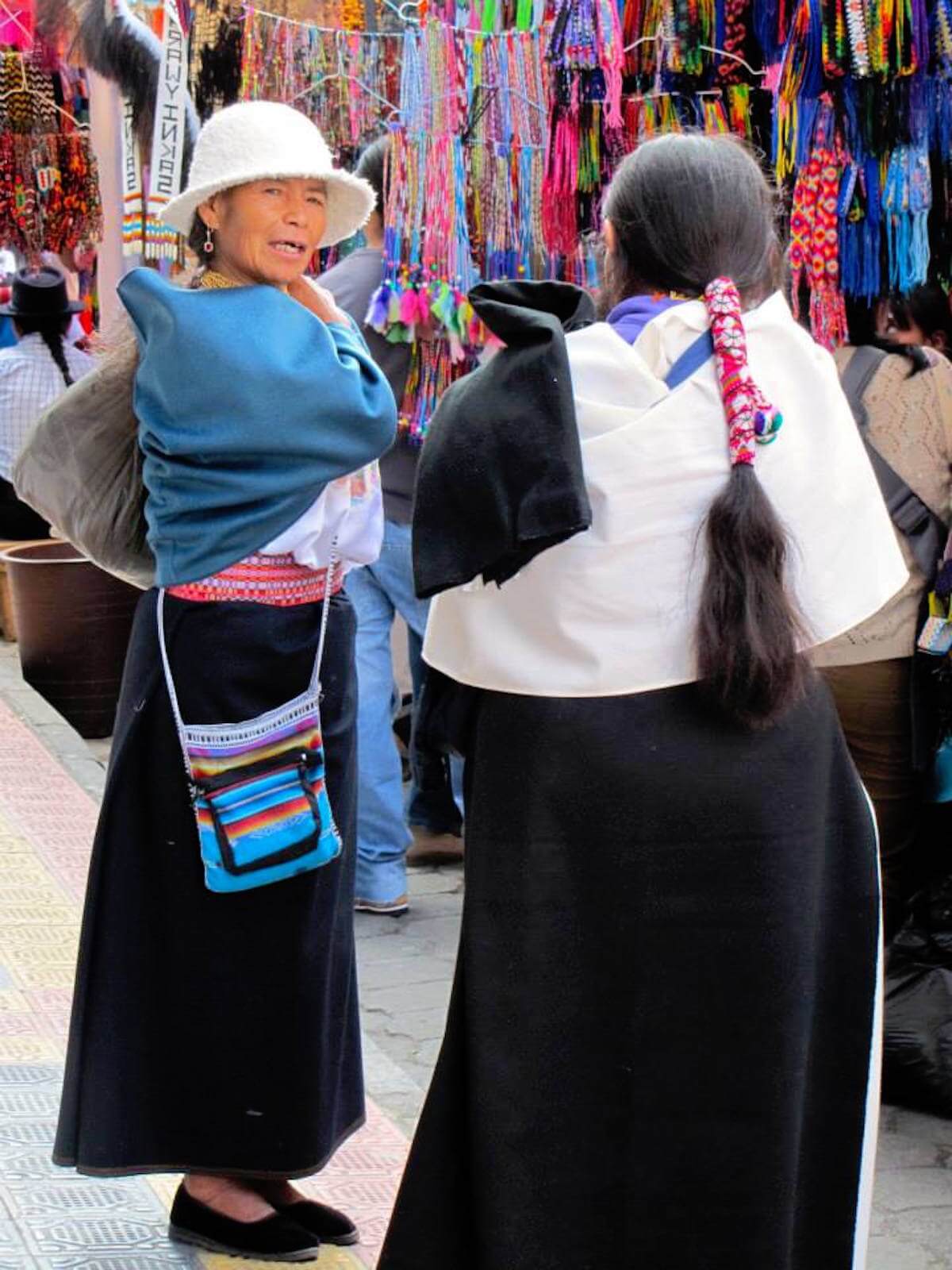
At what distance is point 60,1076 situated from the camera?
367 cm

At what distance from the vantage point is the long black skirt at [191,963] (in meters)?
2.80

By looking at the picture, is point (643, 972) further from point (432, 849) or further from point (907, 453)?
point (432, 849)

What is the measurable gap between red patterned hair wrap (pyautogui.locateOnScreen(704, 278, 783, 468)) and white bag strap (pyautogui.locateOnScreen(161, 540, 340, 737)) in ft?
2.61

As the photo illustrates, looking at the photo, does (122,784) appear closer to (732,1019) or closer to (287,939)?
(287,939)

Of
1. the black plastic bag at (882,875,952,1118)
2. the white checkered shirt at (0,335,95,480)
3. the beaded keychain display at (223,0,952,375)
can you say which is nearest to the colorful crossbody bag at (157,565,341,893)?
the black plastic bag at (882,875,952,1118)

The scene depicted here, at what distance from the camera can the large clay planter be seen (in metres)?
6.69

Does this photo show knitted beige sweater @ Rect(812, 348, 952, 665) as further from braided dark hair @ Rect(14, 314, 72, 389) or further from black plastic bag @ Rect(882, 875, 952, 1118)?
braided dark hair @ Rect(14, 314, 72, 389)

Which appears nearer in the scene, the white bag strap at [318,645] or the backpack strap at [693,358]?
the backpack strap at [693,358]

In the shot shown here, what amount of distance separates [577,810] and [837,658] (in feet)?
6.13

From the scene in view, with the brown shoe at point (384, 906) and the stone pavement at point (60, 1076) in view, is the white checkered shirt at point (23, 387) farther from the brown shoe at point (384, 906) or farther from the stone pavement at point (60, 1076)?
the brown shoe at point (384, 906)

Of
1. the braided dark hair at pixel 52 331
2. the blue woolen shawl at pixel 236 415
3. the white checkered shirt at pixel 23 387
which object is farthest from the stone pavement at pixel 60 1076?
the braided dark hair at pixel 52 331

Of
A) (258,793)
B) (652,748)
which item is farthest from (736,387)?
(258,793)

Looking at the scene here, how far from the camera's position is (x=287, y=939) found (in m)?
2.86

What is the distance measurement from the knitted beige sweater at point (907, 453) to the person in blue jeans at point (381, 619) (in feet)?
4.19
